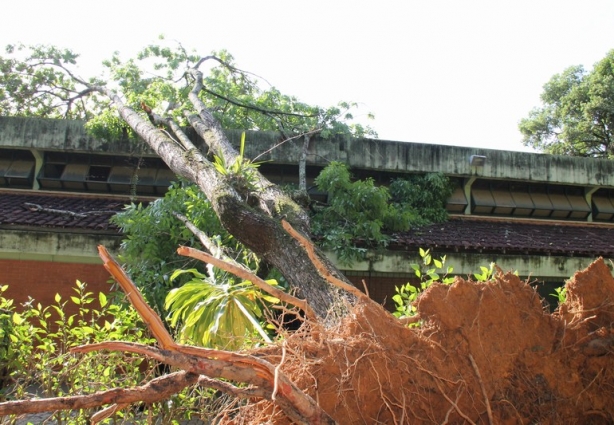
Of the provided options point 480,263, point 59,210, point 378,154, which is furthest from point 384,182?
point 59,210

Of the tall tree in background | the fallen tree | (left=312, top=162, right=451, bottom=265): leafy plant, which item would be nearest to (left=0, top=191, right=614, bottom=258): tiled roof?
(left=312, top=162, right=451, bottom=265): leafy plant

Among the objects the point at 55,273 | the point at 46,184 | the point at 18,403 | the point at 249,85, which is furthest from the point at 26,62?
the point at 18,403

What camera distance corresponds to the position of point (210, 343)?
3.53 m

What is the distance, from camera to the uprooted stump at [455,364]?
7.77 feet

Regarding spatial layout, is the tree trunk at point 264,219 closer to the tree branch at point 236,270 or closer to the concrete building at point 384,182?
the tree branch at point 236,270

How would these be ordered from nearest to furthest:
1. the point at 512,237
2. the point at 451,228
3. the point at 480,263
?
the point at 480,263, the point at 512,237, the point at 451,228

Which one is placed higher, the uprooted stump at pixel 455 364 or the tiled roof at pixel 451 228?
the tiled roof at pixel 451 228

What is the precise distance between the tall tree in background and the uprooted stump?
19053mm

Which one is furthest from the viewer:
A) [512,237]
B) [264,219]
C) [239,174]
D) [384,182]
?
[384,182]

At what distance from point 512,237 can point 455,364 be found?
5.87m

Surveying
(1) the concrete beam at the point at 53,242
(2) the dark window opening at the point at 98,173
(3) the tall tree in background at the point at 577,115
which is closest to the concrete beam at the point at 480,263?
(1) the concrete beam at the point at 53,242

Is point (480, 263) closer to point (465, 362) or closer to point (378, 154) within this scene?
point (378, 154)

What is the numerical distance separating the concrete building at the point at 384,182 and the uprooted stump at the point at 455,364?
423cm

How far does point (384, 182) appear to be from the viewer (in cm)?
940
